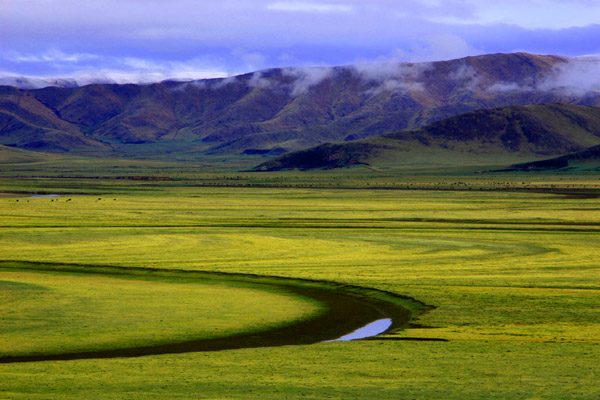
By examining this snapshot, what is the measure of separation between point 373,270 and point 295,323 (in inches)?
659

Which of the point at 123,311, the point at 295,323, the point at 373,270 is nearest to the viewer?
the point at 295,323

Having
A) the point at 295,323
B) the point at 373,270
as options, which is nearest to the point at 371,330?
the point at 295,323

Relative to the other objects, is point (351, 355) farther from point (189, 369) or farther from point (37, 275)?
point (37, 275)

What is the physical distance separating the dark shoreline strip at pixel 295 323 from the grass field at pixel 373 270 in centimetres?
136

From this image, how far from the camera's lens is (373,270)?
51.2 meters

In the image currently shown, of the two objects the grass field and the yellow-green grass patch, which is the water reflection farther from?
the yellow-green grass patch

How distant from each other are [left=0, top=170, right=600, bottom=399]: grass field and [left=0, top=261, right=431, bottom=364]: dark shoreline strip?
136 cm

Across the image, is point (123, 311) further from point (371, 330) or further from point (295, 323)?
point (371, 330)

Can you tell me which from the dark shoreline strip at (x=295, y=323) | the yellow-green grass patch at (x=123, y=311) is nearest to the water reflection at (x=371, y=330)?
the dark shoreline strip at (x=295, y=323)

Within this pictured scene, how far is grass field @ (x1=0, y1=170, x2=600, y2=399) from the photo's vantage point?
78.1 ft

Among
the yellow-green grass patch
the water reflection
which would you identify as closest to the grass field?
the water reflection

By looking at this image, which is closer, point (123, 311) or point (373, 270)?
point (123, 311)

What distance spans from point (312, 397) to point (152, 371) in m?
6.25

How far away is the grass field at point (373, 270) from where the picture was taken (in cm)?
2380
